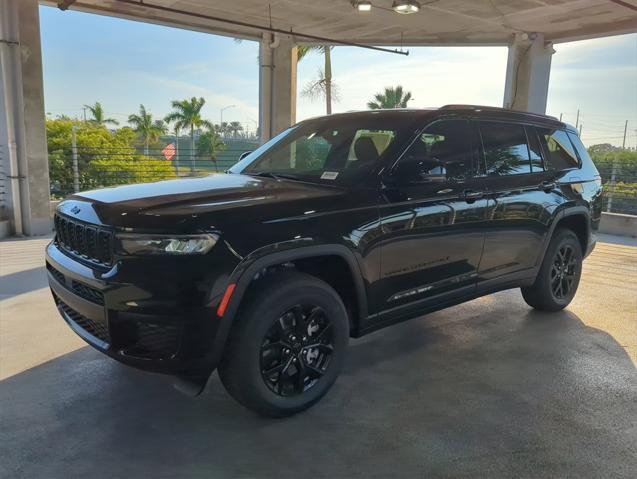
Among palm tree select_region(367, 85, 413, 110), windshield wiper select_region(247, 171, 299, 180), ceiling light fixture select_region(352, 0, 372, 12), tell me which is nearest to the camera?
windshield wiper select_region(247, 171, 299, 180)

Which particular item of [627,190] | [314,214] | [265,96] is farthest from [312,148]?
[627,190]

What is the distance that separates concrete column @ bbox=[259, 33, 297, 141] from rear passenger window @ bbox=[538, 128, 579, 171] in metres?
7.05

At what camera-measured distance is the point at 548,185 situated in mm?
4254

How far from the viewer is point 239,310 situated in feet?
8.29

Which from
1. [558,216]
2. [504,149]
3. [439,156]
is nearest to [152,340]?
[439,156]

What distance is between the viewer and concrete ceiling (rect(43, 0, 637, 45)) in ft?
27.8

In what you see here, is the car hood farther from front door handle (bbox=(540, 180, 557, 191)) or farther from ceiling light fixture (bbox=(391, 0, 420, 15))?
ceiling light fixture (bbox=(391, 0, 420, 15))

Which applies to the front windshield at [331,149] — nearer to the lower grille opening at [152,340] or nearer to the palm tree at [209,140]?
the lower grille opening at [152,340]

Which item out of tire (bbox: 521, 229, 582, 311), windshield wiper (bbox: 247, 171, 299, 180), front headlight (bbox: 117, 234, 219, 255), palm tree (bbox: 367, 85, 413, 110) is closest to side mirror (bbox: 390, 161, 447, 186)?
windshield wiper (bbox: 247, 171, 299, 180)

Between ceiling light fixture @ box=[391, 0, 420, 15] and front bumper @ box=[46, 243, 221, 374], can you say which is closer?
front bumper @ box=[46, 243, 221, 374]

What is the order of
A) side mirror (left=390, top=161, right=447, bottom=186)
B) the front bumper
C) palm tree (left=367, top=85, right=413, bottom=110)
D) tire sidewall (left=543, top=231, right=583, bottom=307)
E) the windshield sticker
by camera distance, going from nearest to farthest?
the front bumper
side mirror (left=390, top=161, right=447, bottom=186)
the windshield sticker
tire sidewall (left=543, top=231, right=583, bottom=307)
palm tree (left=367, top=85, right=413, bottom=110)

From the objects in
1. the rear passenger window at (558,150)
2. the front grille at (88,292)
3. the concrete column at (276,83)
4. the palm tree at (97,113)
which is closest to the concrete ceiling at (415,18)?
the concrete column at (276,83)

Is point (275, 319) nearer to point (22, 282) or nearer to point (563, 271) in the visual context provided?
point (563, 271)

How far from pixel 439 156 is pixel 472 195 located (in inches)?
14.6
